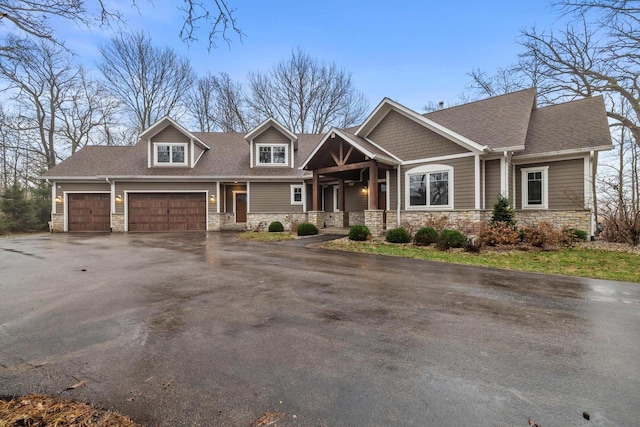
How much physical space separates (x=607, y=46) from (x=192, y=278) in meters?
20.2

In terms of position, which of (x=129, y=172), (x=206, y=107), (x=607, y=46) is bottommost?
(x=129, y=172)

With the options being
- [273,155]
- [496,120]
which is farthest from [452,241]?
[273,155]

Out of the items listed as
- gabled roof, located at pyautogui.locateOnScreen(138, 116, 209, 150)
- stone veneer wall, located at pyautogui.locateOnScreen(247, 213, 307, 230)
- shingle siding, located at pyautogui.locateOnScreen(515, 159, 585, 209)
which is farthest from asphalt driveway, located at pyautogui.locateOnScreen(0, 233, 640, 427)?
gabled roof, located at pyautogui.locateOnScreen(138, 116, 209, 150)

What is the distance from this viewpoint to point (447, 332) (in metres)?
3.54

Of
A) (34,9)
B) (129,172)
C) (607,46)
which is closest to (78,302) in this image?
(34,9)

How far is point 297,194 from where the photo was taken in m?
19.0

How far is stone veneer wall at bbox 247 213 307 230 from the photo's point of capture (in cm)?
1855

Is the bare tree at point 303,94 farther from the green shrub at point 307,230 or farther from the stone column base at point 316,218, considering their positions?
the green shrub at point 307,230

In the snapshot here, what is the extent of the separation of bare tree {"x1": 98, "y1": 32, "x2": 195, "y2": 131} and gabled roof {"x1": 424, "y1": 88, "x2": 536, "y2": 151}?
23.9 m

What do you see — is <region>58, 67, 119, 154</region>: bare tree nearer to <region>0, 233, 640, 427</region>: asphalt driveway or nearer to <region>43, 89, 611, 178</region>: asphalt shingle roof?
<region>43, 89, 611, 178</region>: asphalt shingle roof

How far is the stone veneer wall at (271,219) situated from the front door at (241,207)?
1.97 m

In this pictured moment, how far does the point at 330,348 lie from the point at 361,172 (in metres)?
14.2

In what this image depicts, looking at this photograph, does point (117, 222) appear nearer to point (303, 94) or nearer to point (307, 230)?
point (307, 230)

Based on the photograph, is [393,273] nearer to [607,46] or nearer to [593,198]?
[593,198]
